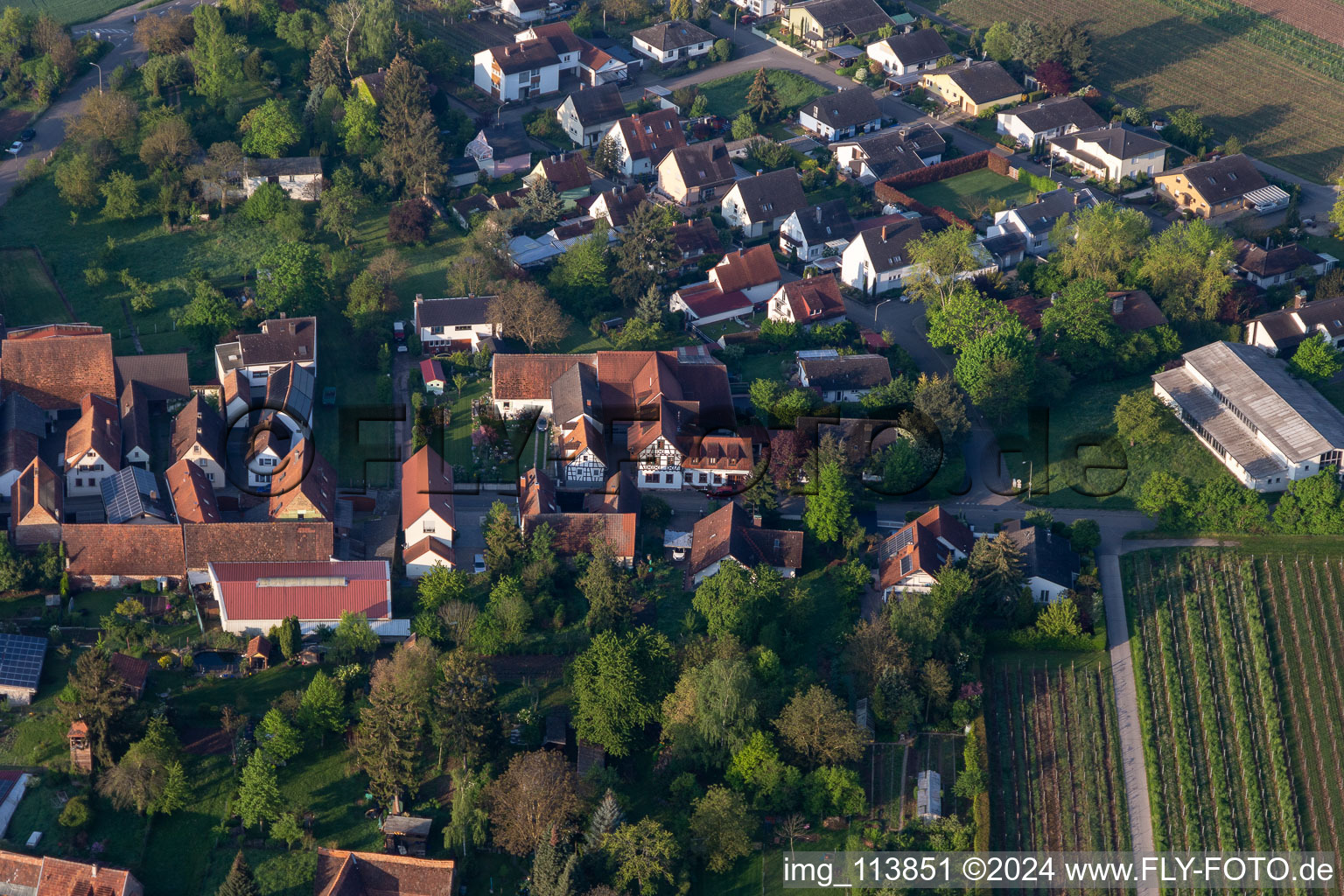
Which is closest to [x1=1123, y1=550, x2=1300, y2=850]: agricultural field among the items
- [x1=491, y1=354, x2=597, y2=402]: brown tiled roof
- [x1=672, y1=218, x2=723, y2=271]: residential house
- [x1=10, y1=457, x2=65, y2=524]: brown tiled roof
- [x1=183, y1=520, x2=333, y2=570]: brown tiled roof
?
[x1=491, y1=354, x2=597, y2=402]: brown tiled roof

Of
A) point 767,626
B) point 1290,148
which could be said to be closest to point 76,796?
point 767,626

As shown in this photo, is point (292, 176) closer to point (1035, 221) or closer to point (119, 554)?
point (119, 554)

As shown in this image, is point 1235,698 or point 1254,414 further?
point 1254,414

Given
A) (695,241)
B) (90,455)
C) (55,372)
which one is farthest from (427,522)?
(695,241)

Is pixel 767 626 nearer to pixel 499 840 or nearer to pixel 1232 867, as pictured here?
pixel 499 840

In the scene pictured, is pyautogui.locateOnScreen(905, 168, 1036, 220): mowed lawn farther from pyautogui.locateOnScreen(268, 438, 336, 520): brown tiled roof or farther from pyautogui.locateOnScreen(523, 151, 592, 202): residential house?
pyautogui.locateOnScreen(268, 438, 336, 520): brown tiled roof

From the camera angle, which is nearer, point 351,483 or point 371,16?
point 351,483

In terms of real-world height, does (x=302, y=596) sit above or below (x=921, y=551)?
below
